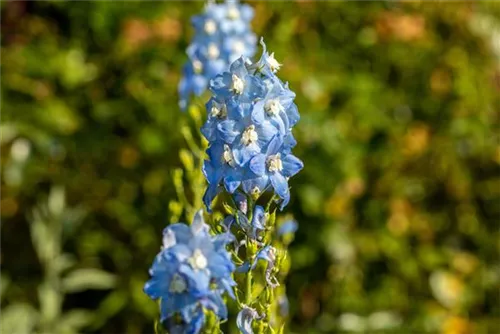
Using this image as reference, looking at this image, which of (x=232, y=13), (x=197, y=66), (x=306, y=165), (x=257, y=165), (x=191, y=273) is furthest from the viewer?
(x=306, y=165)

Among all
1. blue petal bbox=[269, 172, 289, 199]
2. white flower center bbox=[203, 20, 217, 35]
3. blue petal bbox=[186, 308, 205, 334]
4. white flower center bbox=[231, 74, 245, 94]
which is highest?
white flower center bbox=[203, 20, 217, 35]

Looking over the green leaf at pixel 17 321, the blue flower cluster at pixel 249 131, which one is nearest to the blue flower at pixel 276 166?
the blue flower cluster at pixel 249 131

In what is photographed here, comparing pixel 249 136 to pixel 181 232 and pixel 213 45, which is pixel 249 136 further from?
pixel 213 45

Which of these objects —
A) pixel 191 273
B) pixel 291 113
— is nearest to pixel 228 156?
pixel 291 113

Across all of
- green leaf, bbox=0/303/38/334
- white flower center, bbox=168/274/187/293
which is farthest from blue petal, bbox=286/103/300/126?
green leaf, bbox=0/303/38/334

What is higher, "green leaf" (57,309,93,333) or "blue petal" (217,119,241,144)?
"green leaf" (57,309,93,333)

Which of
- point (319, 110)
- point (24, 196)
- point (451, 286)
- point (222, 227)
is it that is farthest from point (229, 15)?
point (451, 286)

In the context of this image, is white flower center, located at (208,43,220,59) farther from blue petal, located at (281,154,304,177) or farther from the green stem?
the green stem
